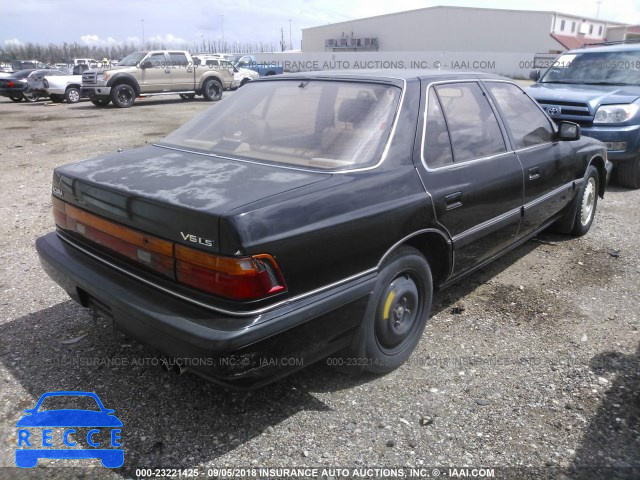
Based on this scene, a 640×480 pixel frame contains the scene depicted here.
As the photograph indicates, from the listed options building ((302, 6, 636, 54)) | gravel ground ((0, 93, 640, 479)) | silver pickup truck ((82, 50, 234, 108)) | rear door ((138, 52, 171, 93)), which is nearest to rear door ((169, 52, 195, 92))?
silver pickup truck ((82, 50, 234, 108))

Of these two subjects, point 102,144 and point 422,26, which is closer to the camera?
point 102,144

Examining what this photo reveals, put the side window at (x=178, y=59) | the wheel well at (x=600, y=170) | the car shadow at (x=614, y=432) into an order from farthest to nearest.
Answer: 1. the side window at (x=178, y=59)
2. the wheel well at (x=600, y=170)
3. the car shadow at (x=614, y=432)

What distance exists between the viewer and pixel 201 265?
215cm

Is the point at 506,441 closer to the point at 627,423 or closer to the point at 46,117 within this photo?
the point at 627,423

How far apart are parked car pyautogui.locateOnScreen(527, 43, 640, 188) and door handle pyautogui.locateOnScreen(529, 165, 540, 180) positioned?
361 centimetres

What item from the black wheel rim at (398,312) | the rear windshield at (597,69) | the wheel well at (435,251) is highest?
the rear windshield at (597,69)

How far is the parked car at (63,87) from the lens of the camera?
61.9 feet

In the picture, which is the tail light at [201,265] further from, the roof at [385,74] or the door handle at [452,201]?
the roof at [385,74]

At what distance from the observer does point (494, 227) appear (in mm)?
3459

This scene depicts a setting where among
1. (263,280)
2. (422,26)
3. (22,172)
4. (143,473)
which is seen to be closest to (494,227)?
(263,280)

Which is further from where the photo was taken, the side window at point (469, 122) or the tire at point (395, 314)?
the side window at point (469, 122)

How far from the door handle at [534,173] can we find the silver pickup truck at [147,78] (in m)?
16.2

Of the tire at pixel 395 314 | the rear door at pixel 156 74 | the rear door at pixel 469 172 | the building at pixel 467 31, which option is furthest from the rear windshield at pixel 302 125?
the building at pixel 467 31

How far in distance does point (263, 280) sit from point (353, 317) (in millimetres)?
586
